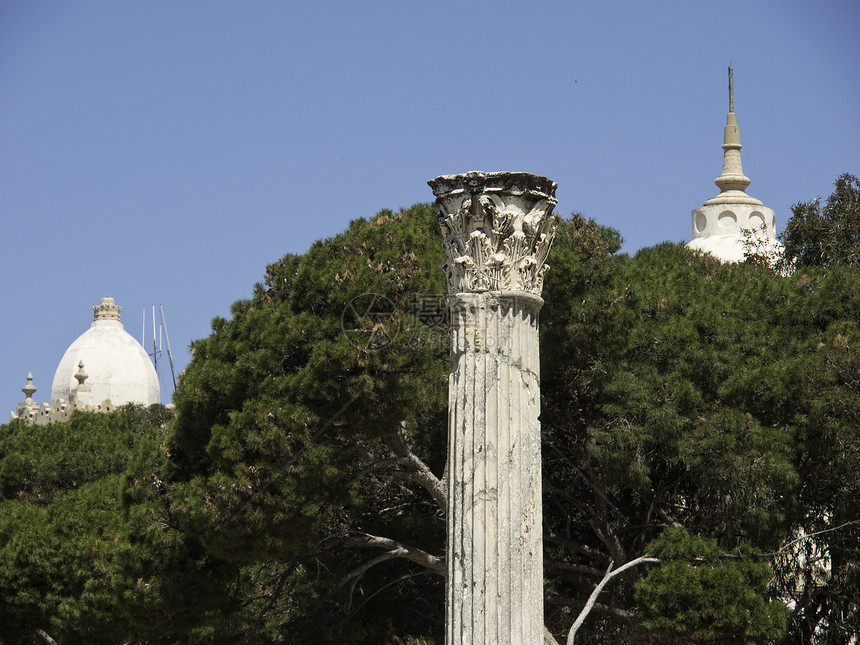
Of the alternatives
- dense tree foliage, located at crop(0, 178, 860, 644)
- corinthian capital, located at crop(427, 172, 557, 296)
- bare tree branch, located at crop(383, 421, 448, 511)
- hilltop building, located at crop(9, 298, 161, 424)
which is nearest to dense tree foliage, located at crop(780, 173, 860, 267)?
dense tree foliage, located at crop(0, 178, 860, 644)

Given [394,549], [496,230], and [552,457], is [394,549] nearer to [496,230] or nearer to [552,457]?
[552,457]

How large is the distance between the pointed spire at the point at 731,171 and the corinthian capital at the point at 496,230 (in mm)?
27825

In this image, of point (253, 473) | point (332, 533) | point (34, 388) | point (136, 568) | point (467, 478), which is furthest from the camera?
point (34, 388)

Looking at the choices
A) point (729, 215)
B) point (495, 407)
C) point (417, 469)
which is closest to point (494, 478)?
point (495, 407)

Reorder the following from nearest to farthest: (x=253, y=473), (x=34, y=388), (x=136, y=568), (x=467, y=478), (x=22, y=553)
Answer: (x=467, y=478), (x=253, y=473), (x=136, y=568), (x=22, y=553), (x=34, y=388)

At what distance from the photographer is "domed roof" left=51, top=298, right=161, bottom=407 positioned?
186 ft

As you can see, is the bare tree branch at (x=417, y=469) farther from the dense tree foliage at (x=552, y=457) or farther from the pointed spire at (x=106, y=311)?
the pointed spire at (x=106, y=311)

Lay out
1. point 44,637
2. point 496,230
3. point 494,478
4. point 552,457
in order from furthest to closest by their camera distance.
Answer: point 44,637 < point 552,457 < point 496,230 < point 494,478

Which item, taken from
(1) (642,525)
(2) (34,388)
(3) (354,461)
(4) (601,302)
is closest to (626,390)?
(4) (601,302)

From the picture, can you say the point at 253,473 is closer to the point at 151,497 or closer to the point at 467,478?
the point at 151,497

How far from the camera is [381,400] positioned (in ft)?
50.9

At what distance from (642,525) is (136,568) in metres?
6.12

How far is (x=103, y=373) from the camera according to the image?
188 feet

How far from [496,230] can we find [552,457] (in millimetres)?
7555
